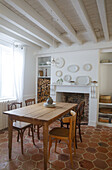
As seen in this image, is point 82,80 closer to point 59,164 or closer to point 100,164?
point 100,164

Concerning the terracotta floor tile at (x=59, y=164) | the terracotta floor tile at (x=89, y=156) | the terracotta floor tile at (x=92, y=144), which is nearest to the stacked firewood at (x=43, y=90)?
the terracotta floor tile at (x=92, y=144)

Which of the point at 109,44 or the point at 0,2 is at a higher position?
the point at 0,2

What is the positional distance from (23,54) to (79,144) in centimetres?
323

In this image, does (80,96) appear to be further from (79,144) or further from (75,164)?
(75,164)

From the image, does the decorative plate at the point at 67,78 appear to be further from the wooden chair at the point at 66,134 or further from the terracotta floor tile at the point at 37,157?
the terracotta floor tile at the point at 37,157

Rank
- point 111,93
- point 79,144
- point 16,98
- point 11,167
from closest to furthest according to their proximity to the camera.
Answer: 1. point 11,167
2. point 79,144
3. point 16,98
4. point 111,93

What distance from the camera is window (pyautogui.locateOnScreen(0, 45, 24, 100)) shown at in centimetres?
389

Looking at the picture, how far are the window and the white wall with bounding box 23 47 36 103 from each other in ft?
1.59

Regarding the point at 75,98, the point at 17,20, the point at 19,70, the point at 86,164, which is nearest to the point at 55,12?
the point at 17,20

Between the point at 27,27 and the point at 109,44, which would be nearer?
the point at 27,27

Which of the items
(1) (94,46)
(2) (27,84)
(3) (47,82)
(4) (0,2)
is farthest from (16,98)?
(1) (94,46)

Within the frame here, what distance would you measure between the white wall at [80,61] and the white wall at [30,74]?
86cm

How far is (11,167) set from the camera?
6.58 feet

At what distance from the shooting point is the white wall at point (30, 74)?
4734 millimetres
